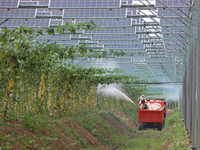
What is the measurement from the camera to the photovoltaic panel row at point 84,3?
40.9 ft

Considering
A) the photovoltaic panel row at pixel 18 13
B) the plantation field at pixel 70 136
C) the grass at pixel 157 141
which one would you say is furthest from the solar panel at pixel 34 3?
the grass at pixel 157 141

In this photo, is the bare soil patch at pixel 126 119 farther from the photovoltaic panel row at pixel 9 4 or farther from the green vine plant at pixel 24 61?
the photovoltaic panel row at pixel 9 4

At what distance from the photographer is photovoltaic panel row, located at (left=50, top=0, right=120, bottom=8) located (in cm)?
1248

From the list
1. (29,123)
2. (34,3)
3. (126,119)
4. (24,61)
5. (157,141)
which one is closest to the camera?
(24,61)

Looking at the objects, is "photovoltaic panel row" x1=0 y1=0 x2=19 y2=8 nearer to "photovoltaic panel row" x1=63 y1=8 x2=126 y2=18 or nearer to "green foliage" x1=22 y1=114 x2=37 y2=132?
"photovoltaic panel row" x1=63 y1=8 x2=126 y2=18

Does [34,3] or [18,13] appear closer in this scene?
[34,3]

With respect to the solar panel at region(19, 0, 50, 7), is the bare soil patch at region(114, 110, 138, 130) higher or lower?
lower

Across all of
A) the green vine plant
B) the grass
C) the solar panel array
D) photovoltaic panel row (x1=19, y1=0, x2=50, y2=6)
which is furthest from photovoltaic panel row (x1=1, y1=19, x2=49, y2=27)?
the grass

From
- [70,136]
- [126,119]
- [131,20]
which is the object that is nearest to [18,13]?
[131,20]

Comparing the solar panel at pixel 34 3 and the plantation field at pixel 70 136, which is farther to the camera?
the solar panel at pixel 34 3

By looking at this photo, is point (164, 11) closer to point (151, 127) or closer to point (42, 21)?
point (42, 21)

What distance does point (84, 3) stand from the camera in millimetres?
12844

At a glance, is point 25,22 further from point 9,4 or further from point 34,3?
point 9,4

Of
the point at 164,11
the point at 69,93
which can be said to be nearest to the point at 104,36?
the point at 69,93
